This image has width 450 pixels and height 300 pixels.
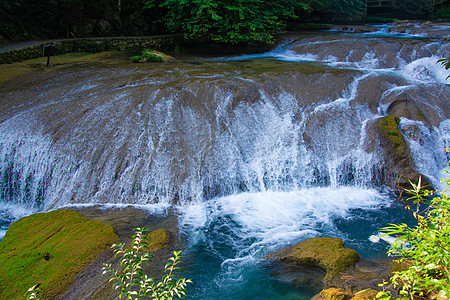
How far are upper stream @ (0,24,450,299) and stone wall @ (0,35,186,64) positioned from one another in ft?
9.80

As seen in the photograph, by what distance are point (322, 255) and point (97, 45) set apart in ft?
41.1

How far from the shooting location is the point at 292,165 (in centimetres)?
720

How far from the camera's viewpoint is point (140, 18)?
51.0ft

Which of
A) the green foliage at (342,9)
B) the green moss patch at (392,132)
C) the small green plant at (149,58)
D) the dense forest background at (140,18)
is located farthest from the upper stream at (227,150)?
the green foliage at (342,9)

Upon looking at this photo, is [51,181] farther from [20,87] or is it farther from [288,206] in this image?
[288,206]

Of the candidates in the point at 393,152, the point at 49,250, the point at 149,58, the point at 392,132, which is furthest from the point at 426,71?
the point at 49,250

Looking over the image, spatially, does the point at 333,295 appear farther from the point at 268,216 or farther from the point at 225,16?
the point at 225,16

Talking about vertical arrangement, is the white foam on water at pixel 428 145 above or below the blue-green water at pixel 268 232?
above

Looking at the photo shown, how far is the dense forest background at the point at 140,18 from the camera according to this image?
12.6 m

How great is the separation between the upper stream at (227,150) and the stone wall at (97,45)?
2.99 metres

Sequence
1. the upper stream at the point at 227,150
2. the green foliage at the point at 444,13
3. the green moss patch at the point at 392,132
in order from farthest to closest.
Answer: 1. the green foliage at the point at 444,13
2. the green moss patch at the point at 392,132
3. the upper stream at the point at 227,150

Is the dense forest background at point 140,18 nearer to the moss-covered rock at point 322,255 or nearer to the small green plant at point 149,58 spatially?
the small green plant at point 149,58

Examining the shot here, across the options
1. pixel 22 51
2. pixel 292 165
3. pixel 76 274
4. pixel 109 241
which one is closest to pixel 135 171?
pixel 109 241

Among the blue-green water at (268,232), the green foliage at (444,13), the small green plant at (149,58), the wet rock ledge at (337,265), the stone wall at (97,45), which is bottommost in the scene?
the blue-green water at (268,232)
